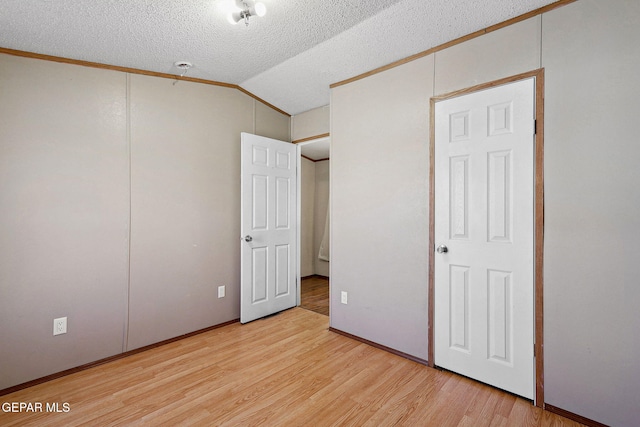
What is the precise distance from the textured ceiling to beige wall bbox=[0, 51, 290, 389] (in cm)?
31

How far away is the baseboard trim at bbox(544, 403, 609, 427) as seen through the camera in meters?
1.75

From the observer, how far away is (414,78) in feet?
8.28

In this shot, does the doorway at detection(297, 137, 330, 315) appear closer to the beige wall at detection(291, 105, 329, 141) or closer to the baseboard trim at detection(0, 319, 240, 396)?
the beige wall at detection(291, 105, 329, 141)

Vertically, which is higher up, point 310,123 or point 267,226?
point 310,123

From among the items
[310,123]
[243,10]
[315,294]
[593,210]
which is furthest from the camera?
[315,294]

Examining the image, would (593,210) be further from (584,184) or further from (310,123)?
(310,123)

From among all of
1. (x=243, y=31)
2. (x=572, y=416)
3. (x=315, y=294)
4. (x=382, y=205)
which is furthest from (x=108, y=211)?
(x=572, y=416)

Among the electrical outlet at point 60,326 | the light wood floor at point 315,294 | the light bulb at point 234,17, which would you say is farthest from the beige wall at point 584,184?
the electrical outlet at point 60,326

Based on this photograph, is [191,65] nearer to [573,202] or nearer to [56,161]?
[56,161]

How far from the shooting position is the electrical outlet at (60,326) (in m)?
2.27

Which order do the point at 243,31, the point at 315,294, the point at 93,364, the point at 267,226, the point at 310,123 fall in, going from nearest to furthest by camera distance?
the point at 243,31 → the point at 93,364 → the point at 267,226 → the point at 310,123 → the point at 315,294

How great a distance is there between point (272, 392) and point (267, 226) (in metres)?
1.78

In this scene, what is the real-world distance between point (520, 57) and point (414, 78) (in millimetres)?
743

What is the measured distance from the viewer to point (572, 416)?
1.80 m
